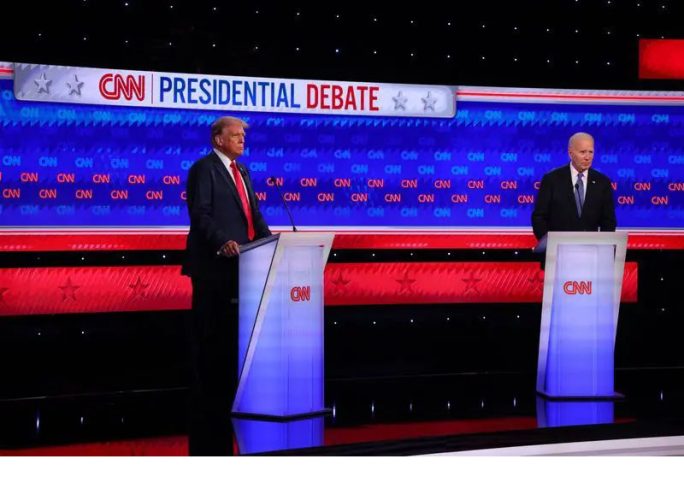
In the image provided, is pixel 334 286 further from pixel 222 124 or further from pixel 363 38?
pixel 222 124

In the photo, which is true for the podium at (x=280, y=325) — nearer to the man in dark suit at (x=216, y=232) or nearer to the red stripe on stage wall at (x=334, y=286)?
the man in dark suit at (x=216, y=232)

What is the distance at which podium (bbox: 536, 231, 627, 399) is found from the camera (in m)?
5.21

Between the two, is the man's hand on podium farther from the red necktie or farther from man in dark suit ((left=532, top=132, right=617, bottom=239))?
man in dark suit ((left=532, top=132, right=617, bottom=239))

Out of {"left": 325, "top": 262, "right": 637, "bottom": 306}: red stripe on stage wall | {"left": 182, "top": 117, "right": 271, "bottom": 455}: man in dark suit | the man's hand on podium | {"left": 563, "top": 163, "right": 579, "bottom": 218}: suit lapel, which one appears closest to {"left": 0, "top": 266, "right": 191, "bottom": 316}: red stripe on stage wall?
{"left": 182, "top": 117, "right": 271, "bottom": 455}: man in dark suit

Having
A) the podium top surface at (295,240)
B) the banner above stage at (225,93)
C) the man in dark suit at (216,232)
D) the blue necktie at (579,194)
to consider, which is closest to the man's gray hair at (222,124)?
the man in dark suit at (216,232)

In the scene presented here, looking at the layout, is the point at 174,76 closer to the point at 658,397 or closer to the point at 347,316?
the point at 347,316

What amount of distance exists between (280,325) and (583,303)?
1.60 meters

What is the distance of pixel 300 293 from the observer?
15.4 ft

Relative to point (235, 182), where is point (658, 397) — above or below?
below

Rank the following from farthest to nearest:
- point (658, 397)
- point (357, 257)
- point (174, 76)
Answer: point (357, 257)
point (174, 76)
point (658, 397)

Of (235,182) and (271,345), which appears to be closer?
(271,345)

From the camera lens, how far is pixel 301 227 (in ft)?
20.9

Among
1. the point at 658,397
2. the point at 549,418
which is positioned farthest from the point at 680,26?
the point at 549,418
